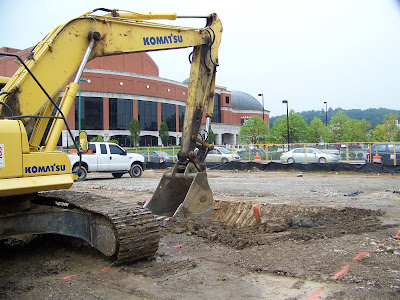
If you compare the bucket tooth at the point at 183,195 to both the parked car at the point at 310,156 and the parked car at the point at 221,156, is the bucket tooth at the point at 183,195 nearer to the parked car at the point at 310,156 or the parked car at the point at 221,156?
the parked car at the point at 310,156

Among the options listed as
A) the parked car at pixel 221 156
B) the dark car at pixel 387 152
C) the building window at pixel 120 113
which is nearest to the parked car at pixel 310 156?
the dark car at pixel 387 152

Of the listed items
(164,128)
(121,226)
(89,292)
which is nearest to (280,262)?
(121,226)

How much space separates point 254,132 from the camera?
181ft

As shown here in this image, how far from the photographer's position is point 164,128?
185 feet

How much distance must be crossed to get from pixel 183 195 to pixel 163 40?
3065 mm

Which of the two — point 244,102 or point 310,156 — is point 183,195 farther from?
point 244,102

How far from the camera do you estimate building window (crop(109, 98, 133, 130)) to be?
54.6 metres

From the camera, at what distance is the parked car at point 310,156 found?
26.1 m

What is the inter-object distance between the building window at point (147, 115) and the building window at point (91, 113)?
20.5 ft

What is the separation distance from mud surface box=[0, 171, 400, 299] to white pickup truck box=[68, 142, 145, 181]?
12.6m

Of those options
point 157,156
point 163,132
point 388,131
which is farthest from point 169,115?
point 388,131

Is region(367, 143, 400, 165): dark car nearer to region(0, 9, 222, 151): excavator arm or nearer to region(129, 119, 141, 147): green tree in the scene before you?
region(0, 9, 222, 151): excavator arm

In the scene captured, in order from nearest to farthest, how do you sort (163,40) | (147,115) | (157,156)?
1. (163,40)
2. (157,156)
3. (147,115)

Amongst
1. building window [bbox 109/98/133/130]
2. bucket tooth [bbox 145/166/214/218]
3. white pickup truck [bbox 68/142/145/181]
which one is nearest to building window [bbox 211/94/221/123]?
building window [bbox 109/98/133/130]
